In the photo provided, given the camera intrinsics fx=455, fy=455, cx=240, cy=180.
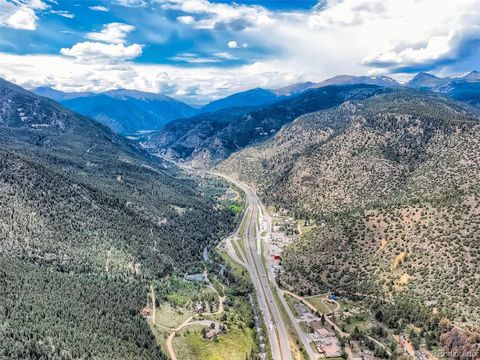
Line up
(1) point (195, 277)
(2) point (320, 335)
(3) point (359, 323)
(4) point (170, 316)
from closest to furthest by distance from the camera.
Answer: (2) point (320, 335)
(3) point (359, 323)
(4) point (170, 316)
(1) point (195, 277)

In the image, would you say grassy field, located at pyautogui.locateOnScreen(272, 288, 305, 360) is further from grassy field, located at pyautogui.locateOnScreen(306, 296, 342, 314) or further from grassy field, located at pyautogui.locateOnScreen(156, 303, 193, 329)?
grassy field, located at pyautogui.locateOnScreen(156, 303, 193, 329)

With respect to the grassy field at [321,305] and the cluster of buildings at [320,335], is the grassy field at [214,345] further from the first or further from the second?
the grassy field at [321,305]

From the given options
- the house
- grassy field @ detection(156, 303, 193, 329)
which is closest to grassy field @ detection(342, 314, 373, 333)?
grassy field @ detection(156, 303, 193, 329)

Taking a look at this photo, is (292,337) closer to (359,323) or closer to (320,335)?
(320,335)

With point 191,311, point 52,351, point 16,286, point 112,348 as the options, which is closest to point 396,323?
point 191,311

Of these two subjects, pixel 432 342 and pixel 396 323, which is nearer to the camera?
pixel 432 342

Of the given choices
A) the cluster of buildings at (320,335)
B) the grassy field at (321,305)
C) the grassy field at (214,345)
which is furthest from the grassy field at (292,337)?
the grassy field at (214,345)

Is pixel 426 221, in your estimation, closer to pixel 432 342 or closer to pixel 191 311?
pixel 432 342

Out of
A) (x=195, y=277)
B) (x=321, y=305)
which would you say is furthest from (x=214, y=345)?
(x=195, y=277)
